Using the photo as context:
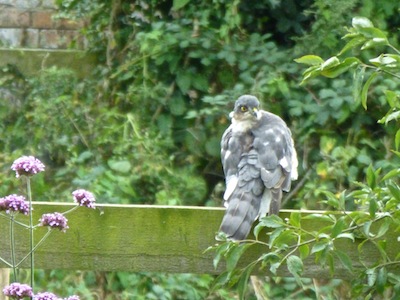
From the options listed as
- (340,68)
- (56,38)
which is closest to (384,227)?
(340,68)

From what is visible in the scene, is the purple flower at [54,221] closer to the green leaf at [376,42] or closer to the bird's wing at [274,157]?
the green leaf at [376,42]

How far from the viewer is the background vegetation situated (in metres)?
5.80

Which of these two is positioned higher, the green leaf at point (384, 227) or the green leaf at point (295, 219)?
the green leaf at point (295, 219)

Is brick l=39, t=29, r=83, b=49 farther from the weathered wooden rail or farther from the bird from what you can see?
the weathered wooden rail

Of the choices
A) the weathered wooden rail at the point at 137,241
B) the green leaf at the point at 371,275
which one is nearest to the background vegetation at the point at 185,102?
the weathered wooden rail at the point at 137,241

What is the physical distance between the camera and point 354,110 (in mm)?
5891

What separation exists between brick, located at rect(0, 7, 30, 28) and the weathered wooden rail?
4.11 metres

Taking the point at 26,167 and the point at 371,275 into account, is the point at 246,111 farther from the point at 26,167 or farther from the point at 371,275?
the point at 26,167

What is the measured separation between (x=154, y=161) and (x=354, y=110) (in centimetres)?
113

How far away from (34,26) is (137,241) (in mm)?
4270

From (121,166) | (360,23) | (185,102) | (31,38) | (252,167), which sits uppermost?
(360,23)

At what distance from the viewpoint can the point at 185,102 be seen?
A: 636 centimetres

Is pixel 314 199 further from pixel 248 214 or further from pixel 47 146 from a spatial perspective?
pixel 248 214

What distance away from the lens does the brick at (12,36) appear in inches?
282
